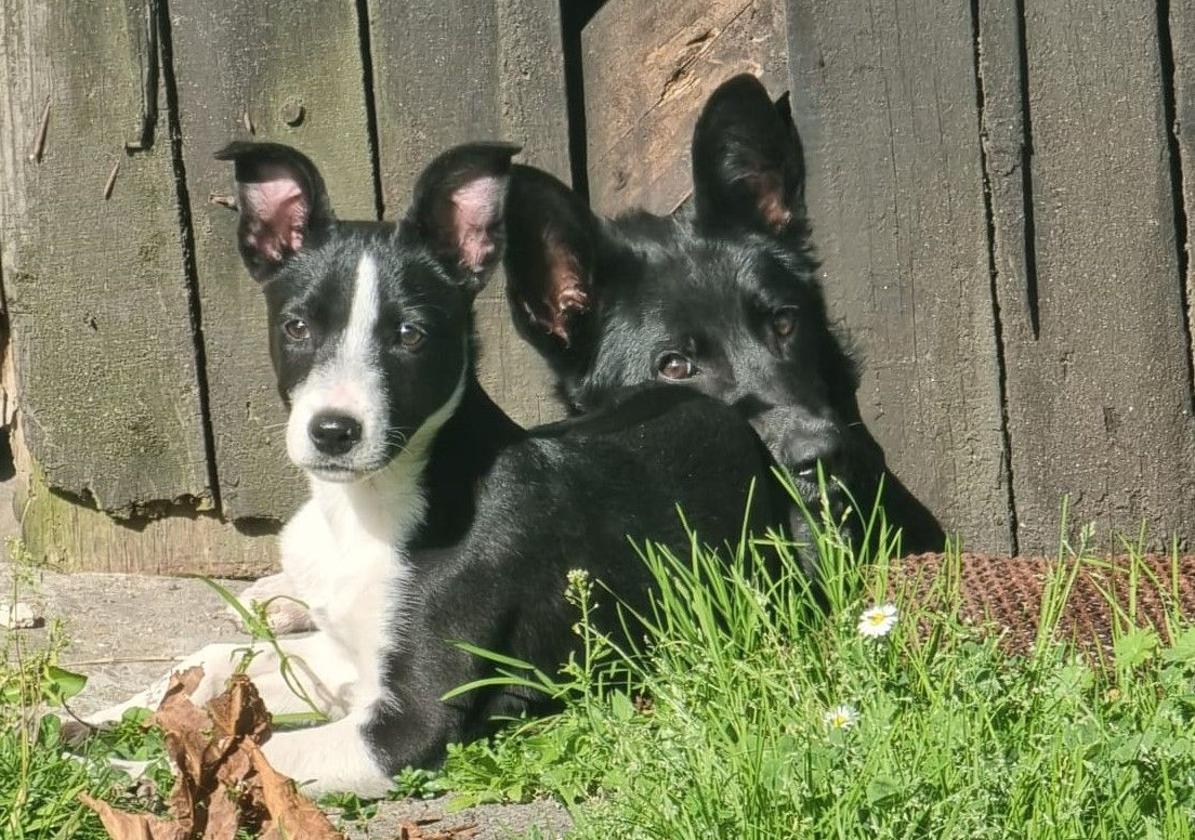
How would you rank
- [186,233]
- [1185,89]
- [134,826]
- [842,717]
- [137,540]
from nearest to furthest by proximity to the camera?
1. [134,826]
2. [842,717]
3. [1185,89]
4. [186,233]
5. [137,540]

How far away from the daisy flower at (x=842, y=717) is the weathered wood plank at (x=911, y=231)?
228cm

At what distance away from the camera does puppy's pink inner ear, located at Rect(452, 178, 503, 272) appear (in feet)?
14.9

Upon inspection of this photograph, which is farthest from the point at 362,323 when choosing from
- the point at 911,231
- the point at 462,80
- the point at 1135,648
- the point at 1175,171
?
the point at 1175,171

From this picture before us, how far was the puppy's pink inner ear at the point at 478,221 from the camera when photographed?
4543mm

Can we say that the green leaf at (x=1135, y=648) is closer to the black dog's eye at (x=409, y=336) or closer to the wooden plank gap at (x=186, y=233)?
the black dog's eye at (x=409, y=336)

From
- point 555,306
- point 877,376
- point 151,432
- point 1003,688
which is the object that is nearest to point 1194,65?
point 877,376

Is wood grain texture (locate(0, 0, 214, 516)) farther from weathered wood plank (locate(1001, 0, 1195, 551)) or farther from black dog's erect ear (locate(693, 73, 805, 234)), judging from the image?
weathered wood plank (locate(1001, 0, 1195, 551))

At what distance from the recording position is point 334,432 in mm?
A: 4141

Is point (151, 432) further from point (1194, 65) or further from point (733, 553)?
point (1194, 65)

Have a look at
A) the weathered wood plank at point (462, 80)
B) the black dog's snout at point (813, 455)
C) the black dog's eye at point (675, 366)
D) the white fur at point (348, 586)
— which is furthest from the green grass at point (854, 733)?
the weathered wood plank at point (462, 80)

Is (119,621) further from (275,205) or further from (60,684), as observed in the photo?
(275,205)

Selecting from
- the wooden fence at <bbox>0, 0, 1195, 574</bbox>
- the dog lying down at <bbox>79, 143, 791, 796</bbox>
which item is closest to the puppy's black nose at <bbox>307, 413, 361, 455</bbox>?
the dog lying down at <bbox>79, 143, 791, 796</bbox>

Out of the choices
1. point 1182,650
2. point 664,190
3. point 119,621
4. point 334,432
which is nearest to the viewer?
point 1182,650

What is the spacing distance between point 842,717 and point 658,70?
2907 millimetres
